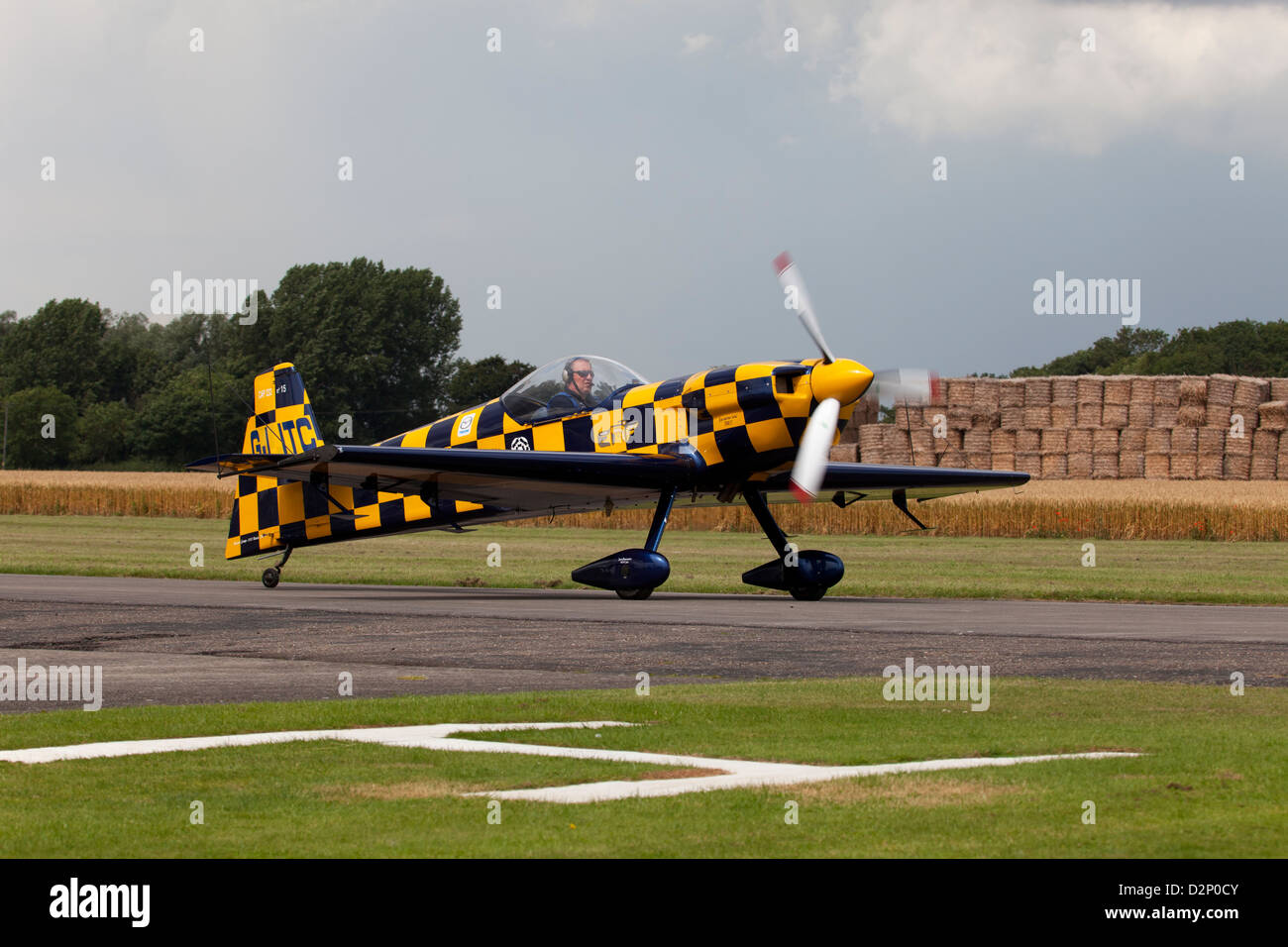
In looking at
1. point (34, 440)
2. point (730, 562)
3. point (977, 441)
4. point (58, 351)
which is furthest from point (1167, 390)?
point (58, 351)

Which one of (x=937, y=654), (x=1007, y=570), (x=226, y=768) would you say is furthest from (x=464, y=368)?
(x=226, y=768)

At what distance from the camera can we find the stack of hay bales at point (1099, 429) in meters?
45.7

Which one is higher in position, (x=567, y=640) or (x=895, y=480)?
(x=895, y=480)

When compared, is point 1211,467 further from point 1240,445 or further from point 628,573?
point 628,573

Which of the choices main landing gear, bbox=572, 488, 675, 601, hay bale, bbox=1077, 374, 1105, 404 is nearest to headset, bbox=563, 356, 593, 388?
main landing gear, bbox=572, 488, 675, 601

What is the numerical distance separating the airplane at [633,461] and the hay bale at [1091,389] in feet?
86.6

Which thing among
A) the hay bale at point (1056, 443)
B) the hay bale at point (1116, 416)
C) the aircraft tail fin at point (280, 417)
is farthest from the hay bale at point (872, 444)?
the aircraft tail fin at point (280, 417)

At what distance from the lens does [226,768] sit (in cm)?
776

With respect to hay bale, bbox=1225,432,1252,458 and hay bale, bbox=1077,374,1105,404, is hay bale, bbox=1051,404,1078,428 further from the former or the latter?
hay bale, bbox=1225,432,1252,458

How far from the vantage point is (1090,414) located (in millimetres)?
48531

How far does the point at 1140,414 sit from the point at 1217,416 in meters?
2.29

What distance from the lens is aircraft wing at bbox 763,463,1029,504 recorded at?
22.2 m

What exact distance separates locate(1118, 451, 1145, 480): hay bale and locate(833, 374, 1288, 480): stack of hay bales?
0.10ft
